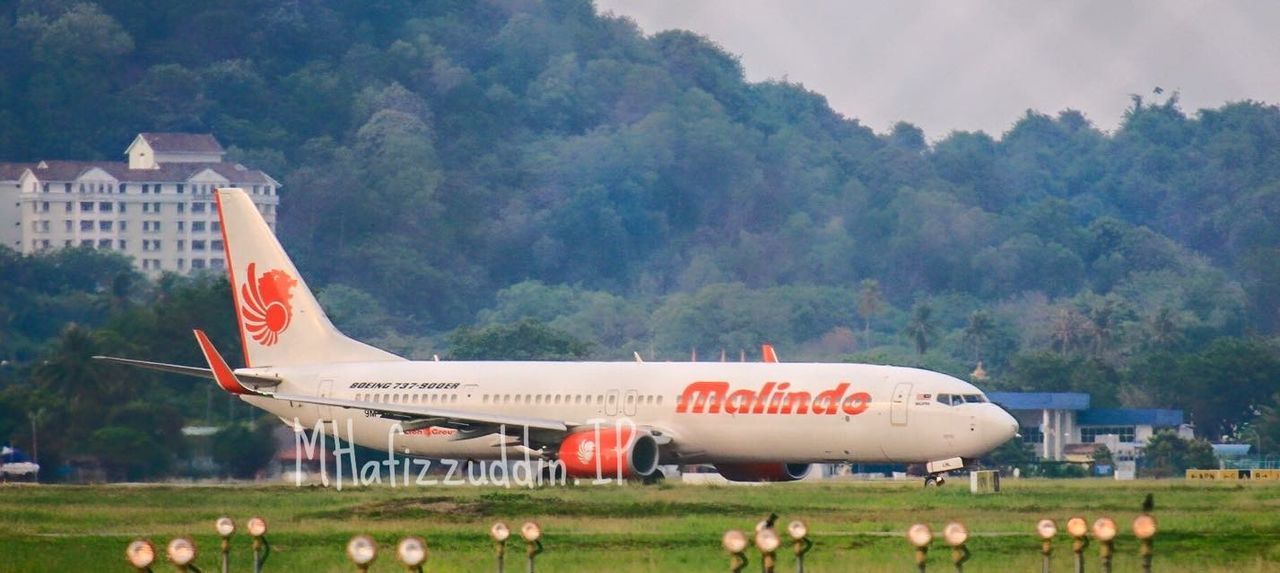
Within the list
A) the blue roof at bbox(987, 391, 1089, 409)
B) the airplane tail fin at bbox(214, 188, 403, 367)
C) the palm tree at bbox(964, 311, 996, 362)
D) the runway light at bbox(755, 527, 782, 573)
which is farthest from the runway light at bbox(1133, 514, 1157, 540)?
the palm tree at bbox(964, 311, 996, 362)

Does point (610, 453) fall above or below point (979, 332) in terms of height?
below

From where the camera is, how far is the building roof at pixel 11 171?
587 ft

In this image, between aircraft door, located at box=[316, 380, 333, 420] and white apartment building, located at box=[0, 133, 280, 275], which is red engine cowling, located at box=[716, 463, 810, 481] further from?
white apartment building, located at box=[0, 133, 280, 275]

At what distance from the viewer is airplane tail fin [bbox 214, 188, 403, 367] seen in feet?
184

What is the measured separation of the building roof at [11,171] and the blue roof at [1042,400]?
97.6 m

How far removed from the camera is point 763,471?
5128 cm

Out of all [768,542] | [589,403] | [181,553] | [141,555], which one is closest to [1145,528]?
[768,542]

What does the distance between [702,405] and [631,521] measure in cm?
1208

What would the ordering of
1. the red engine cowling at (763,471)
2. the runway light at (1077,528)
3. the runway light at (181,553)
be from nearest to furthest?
the runway light at (181,553) → the runway light at (1077,528) → the red engine cowling at (763,471)

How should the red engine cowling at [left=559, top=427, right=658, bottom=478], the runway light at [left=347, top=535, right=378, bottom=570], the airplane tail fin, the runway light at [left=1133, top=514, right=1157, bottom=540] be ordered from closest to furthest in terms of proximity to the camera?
the runway light at [left=347, top=535, right=378, bottom=570] < the runway light at [left=1133, top=514, right=1157, bottom=540] < the red engine cowling at [left=559, top=427, right=658, bottom=478] < the airplane tail fin

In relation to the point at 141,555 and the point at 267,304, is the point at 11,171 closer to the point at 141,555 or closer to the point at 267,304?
the point at 267,304

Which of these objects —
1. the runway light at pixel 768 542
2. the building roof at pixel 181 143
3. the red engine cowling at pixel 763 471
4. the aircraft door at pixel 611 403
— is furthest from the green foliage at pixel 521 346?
the building roof at pixel 181 143

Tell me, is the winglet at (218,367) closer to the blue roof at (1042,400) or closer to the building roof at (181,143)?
the blue roof at (1042,400)

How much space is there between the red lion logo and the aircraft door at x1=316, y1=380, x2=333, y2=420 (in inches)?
87.5
